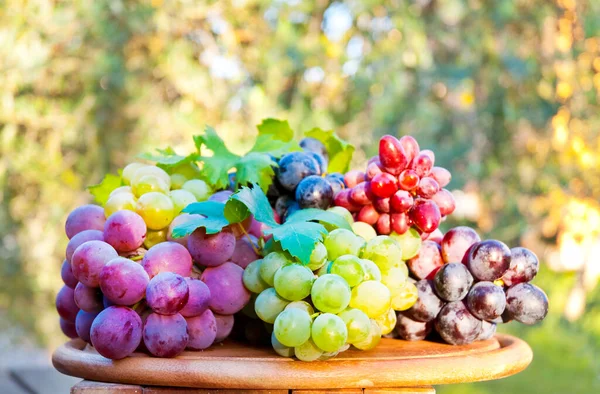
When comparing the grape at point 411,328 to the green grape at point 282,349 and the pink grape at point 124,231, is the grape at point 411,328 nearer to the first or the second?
the green grape at point 282,349

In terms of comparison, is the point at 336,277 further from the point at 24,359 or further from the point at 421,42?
the point at 24,359

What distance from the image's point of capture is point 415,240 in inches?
39.4

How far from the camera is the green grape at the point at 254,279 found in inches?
35.9

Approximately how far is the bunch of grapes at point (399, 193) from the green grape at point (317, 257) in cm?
14

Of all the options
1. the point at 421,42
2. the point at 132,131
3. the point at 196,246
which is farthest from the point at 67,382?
the point at 421,42

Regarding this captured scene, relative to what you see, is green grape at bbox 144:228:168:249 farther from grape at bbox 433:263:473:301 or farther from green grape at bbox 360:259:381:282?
grape at bbox 433:263:473:301

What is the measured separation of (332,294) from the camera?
0.83 metres

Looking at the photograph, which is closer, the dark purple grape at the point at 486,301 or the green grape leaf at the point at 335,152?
the dark purple grape at the point at 486,301

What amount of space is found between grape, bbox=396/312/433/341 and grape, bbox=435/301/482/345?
4cm

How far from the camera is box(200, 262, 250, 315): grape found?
35.8 inches

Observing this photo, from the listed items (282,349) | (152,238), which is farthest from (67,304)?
(282,349)

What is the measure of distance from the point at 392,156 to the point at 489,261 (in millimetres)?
229

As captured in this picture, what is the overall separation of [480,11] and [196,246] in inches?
103

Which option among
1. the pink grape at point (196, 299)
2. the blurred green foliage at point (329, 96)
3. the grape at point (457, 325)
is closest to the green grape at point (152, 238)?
the pink grape at point (196, 299)
